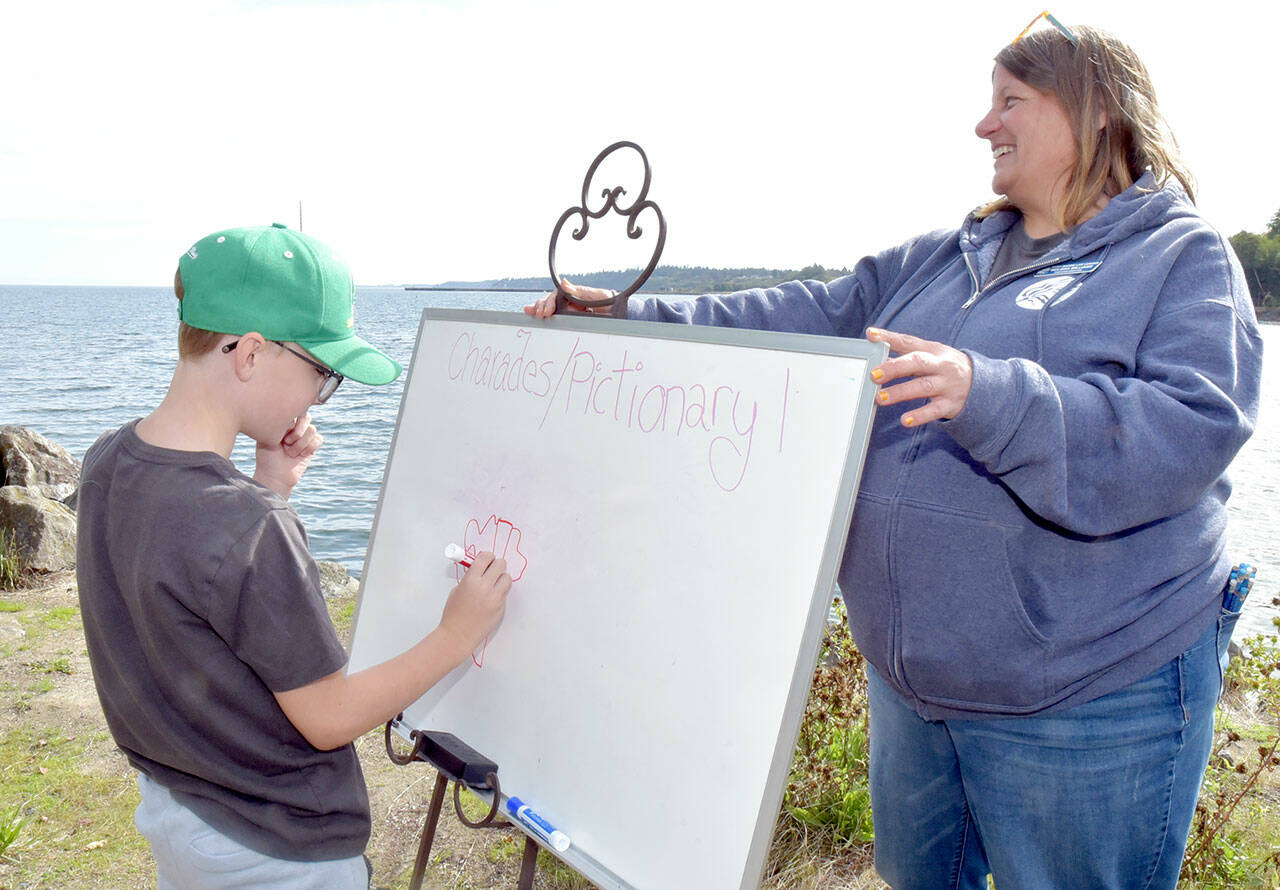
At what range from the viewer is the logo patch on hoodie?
1509mm

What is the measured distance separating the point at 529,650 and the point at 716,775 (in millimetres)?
495

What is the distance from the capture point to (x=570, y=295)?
1.88 metres

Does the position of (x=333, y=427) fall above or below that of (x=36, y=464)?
below

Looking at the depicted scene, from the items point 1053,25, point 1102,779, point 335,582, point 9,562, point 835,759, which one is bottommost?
→ point 335,582

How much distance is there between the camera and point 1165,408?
4.08 ft

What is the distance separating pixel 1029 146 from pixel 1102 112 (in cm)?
13

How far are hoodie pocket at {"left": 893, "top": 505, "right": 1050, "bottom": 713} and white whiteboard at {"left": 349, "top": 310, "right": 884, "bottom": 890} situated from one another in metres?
0.33

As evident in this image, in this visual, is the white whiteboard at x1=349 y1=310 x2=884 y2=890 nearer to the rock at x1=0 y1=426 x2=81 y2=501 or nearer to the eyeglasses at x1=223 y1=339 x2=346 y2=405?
the eyeglasses at x1=223 y1=339 x2=346 y2=405

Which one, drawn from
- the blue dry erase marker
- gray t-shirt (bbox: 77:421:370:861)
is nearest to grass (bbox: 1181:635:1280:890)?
the blue dry erase marker

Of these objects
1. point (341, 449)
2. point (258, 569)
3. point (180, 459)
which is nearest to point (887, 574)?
point (258, 569)

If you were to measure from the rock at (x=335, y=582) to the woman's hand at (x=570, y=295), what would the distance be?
15.7 ft

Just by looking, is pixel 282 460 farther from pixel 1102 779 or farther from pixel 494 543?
pixel 1102 779

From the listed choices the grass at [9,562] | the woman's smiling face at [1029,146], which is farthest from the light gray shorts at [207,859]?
the grass at [9,562]

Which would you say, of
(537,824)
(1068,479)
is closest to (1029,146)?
(1068,479)
